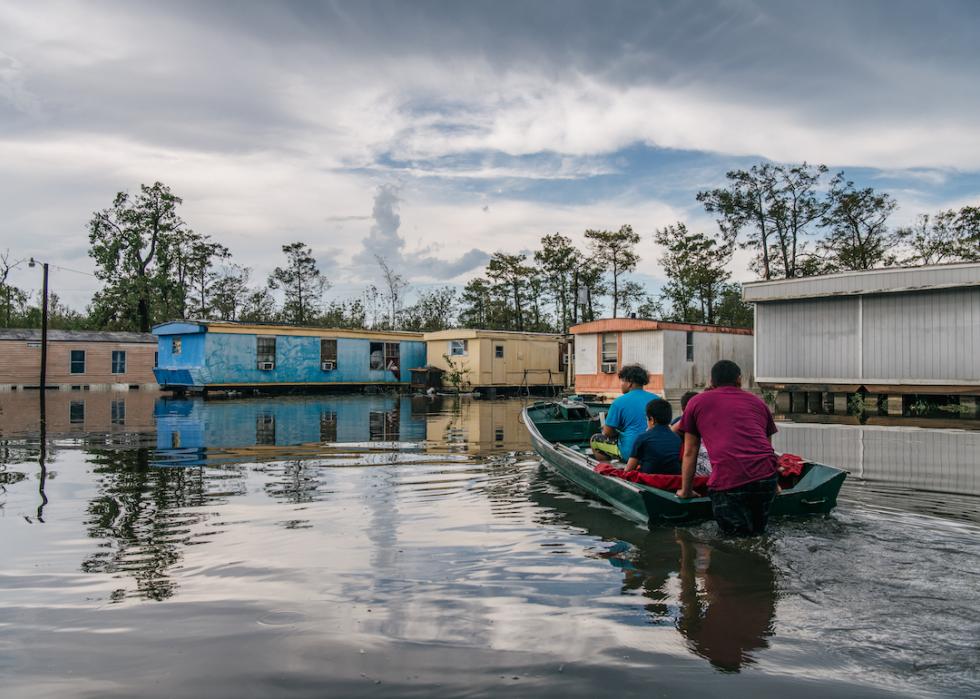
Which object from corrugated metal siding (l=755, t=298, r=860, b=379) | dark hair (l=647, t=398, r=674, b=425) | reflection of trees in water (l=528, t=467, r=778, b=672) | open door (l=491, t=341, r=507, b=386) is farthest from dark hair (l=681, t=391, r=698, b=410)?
open door (l=491, t=341, r=507, b=386)

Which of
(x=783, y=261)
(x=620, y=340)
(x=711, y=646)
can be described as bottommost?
(x=711, y=646)

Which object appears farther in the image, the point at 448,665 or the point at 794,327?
the point at 794,327

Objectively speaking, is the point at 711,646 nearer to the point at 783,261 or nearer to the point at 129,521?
the point at 129,521

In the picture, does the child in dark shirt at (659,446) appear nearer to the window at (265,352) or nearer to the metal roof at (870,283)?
the metal roof at (870,283)

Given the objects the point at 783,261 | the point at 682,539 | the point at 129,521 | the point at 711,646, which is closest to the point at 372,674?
the point at 711,646

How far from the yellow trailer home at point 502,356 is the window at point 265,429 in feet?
43.1

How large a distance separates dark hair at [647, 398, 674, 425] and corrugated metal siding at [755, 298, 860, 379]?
1447 centimetres

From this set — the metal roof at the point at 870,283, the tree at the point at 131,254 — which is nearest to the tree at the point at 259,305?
the tree at the point at 131,254

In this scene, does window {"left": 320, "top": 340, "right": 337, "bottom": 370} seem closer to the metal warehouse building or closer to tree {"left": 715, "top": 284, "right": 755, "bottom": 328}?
the metal warehouse building

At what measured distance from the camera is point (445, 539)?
6012 mm

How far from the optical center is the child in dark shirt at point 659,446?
268 inches

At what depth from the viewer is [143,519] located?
6.74 m

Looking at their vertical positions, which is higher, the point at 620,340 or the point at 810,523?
the point at 620,340

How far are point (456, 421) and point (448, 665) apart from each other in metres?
14.7
